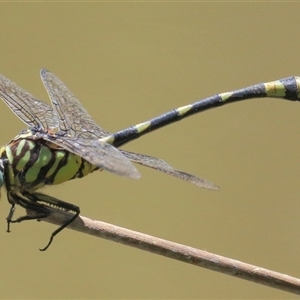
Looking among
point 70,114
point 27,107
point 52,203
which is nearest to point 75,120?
point 70,114

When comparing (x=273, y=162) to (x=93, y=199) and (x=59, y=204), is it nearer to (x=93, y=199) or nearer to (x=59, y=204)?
(x=93, y=199)

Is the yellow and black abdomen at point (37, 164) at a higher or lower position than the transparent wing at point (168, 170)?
higher

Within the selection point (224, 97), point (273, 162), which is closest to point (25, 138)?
point (224, 97)

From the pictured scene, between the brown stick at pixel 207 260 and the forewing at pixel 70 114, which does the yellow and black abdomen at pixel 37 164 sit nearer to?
the forewing at pixel 70 114

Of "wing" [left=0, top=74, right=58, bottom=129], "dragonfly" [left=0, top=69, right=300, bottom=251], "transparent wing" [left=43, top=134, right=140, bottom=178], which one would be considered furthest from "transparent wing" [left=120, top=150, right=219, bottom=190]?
"wing" [left=0, top=74, right=58, bottom=129]

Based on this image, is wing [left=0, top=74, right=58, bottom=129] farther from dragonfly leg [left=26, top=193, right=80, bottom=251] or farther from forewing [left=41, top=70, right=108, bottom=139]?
dragonfly leg [left=26, top=193, right=80, bottom=251]

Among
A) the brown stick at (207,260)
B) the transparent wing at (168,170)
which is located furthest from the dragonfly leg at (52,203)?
the transparent wing at (168,170)

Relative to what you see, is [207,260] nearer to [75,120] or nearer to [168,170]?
[168,170]
